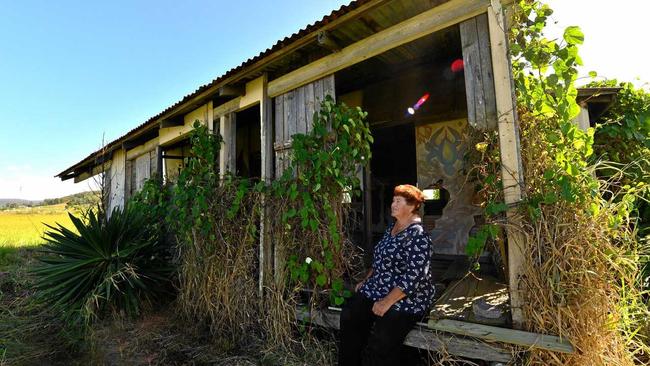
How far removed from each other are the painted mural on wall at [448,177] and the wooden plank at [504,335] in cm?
281

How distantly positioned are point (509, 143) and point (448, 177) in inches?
114

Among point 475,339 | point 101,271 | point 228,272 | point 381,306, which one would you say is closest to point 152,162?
point 101,271

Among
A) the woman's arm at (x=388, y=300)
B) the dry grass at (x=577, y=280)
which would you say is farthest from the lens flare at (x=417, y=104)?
the woman's arm at (x=388, y=300)

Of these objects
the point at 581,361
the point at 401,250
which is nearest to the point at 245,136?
the point at 401,250

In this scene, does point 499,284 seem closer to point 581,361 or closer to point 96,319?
point 581,361

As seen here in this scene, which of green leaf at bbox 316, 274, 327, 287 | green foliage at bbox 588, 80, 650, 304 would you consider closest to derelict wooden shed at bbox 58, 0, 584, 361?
→ green leaf at bbox 316, 274, 327, 287

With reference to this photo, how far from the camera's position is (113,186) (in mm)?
9867

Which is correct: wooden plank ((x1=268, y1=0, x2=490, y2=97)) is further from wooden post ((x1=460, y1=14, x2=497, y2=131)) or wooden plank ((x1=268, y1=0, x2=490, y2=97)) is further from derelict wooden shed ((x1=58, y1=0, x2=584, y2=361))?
wooden post ((x1=460, y1=14, x2=497, y2=131))

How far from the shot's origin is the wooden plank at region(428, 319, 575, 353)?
2.10 m

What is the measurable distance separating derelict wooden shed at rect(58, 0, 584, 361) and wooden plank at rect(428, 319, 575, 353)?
0.04ft

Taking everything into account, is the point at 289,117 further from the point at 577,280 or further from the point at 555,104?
the point at 577,280

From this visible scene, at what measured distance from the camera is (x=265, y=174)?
4238mm

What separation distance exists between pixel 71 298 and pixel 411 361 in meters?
4.65

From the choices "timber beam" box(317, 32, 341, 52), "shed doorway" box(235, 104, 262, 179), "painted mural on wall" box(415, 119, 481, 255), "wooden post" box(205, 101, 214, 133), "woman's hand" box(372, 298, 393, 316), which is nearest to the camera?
"woman's hand" box(372, 298, 393, 316)
